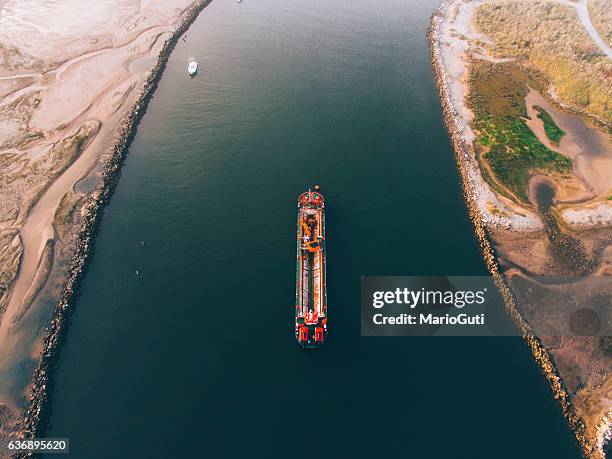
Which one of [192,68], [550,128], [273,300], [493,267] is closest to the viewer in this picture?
[273,300]

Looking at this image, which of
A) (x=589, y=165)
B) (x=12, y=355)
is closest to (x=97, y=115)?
(x=12, y=355)

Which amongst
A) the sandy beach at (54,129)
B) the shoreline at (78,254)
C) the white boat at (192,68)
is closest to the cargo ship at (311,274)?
the shoreline at (78,254)

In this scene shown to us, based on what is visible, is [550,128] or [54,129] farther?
[550,128]

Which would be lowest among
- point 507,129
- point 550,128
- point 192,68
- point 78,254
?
point 78,254

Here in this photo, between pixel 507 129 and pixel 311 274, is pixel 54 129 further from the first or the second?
pixel 507 129

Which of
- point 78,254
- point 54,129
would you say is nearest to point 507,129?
point 78,254

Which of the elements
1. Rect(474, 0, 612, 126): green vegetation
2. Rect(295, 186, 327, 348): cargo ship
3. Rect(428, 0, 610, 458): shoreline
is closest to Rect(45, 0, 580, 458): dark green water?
Rect(428, 0, 610, 458): shoreline

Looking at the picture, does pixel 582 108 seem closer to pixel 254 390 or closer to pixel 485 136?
pixel 485 136

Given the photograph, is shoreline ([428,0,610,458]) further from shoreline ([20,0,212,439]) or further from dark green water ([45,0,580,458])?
shoreline ([20,0,212,439])
